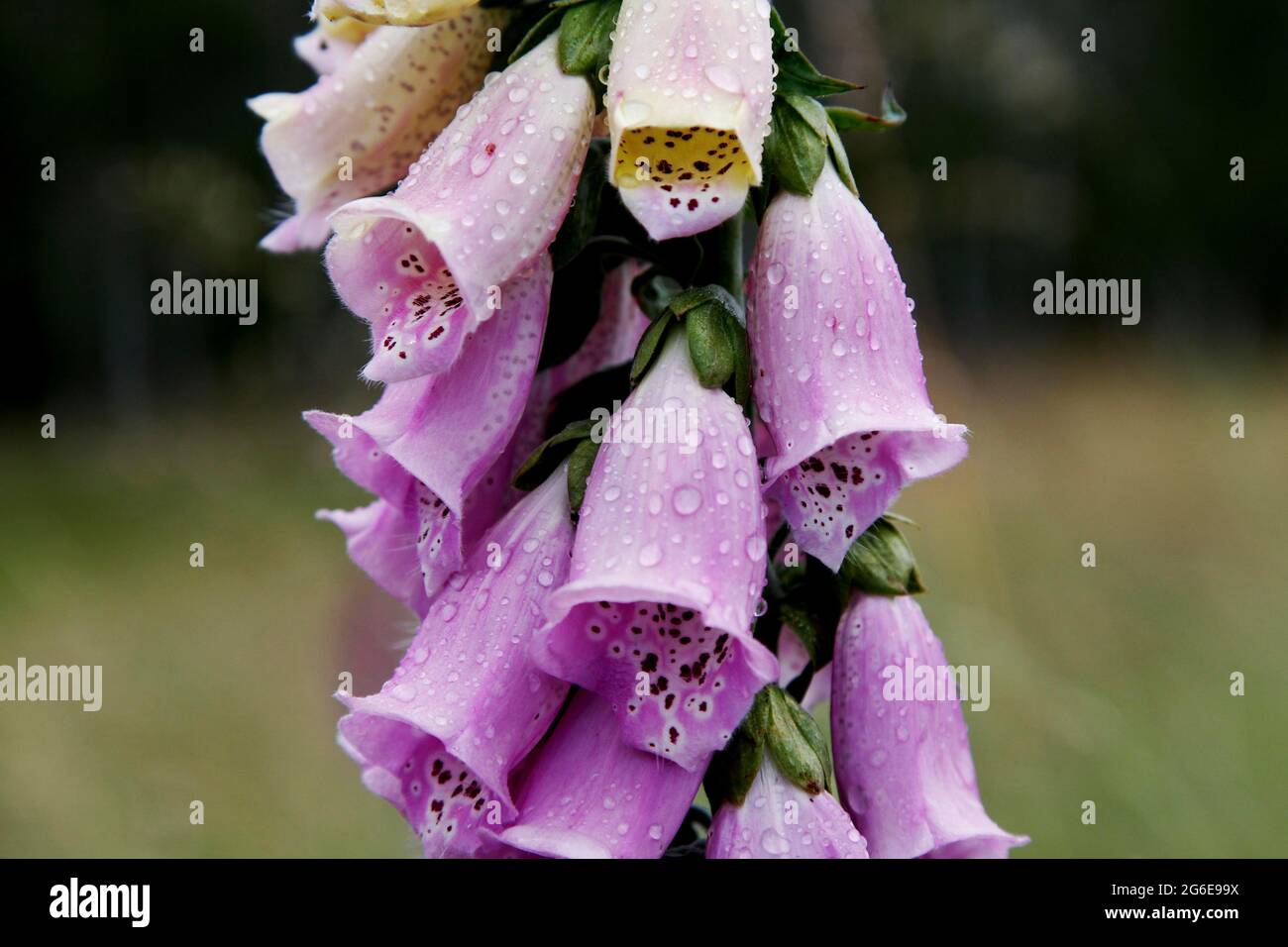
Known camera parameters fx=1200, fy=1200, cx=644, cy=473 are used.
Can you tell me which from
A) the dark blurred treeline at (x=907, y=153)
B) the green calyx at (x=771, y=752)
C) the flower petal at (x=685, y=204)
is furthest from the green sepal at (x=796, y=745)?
the dark blurred treeline at (x=907, y=153)

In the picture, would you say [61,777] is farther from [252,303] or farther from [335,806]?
[252,303]

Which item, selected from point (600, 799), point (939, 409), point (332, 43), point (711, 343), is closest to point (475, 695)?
point (600, 799)

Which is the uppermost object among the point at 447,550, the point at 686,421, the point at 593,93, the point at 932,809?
the point at 593,93

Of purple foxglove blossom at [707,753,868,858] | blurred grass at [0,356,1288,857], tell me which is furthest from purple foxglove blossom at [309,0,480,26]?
blurred grass at [0,356,1288,857]

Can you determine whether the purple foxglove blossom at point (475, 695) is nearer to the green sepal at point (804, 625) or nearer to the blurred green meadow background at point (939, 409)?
the green sepal at point (804, 625)

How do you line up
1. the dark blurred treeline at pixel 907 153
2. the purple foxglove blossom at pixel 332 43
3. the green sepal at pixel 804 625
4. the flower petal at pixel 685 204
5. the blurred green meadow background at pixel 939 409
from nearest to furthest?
1. the flower petal at pixel 685 204
2. the green sepal at pixel 804 625
3. the purple foxglove blossom at pixel 332 43
4. the blurred green meadow background at pixel 939 409
5. the dark blurred treeline at pixel 907 153

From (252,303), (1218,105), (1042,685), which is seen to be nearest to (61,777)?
(252,303)

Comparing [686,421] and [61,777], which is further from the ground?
[686,421]
